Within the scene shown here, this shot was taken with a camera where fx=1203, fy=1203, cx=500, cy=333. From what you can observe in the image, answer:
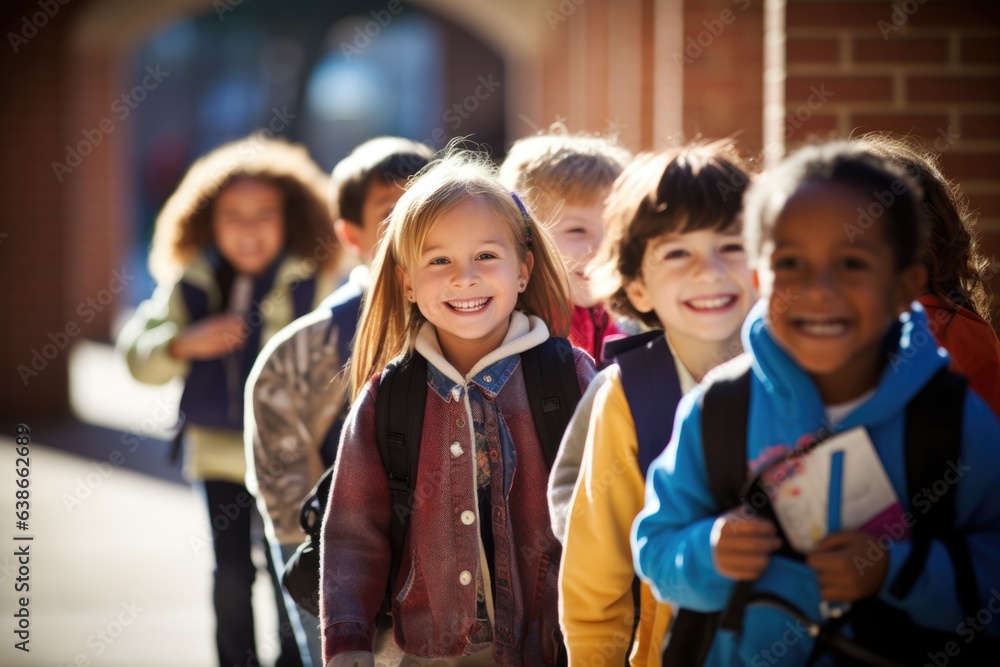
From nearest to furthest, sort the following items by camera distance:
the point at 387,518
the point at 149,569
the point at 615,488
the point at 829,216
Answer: the point at 829,216
the point at 615,488
the point at 387,518
the point at 149,569

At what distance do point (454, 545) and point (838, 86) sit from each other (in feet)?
7.69

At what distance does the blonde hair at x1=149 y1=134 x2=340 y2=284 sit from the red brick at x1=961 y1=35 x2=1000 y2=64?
2590mm

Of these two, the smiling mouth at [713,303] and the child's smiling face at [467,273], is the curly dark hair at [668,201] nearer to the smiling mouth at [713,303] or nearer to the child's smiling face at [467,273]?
the smiling mouth at [713,303]

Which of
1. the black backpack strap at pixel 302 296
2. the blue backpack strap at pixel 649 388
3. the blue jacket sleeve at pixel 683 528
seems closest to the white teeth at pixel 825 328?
the blue jacket sleeve at pixel 683 528

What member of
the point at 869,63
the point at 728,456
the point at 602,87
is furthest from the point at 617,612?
the point at 602,87

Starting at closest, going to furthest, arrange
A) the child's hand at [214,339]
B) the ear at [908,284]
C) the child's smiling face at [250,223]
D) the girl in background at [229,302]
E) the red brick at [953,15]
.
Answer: the ear at [908,284] → the red brick at [953,15] → the girl in background at [229,302] → the child's hand at [214,339] → the child's smiling face at [250,223]

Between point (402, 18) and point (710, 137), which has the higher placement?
point (402, 18)

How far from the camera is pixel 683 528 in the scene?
2.00 m

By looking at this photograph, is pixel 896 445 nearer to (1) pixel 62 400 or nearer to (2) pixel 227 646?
(2) pixel 227 646

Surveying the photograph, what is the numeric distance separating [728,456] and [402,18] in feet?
112

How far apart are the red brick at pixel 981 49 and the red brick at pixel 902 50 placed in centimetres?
7

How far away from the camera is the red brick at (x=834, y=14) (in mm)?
4125

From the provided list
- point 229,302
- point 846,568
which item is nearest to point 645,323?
point 846,568

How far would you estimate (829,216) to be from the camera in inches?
72.0
